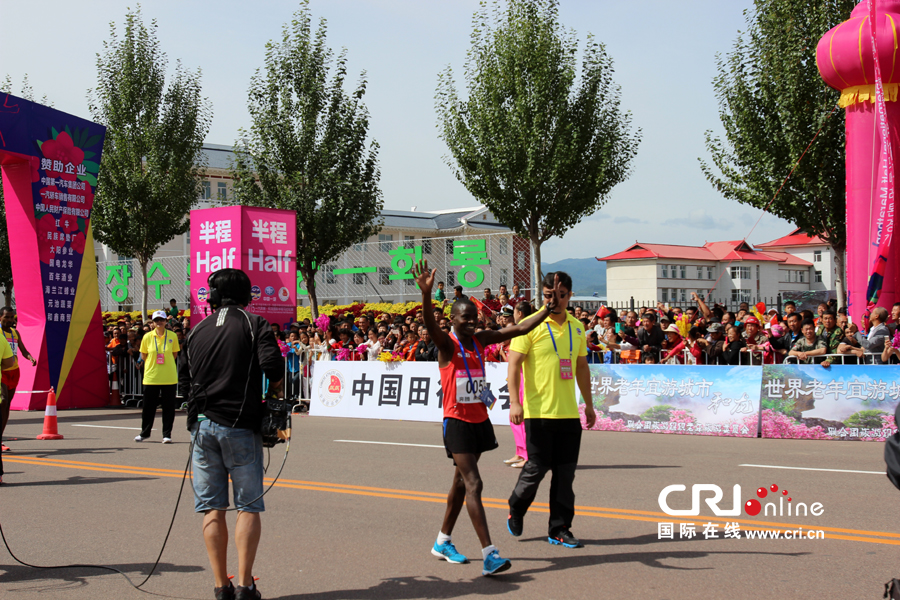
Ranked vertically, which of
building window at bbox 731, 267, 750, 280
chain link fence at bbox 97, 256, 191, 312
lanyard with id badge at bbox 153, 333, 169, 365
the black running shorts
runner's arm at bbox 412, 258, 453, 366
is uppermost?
building window at bbox 731, 267, 750, 280

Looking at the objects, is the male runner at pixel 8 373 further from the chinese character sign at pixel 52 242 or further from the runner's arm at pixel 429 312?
the chinese character sign at pixel 52 242

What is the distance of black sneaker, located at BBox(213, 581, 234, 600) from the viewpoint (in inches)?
189

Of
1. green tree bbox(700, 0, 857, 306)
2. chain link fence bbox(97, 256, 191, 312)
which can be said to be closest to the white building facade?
chain link fence bbox(97, 256, 191, 312)

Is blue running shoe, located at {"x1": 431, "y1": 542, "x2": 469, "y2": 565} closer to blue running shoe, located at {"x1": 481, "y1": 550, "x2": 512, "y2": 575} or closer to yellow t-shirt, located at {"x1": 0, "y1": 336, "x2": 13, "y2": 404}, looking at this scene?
blue running shoe, located at {"x1": 481, "y1": 550, "x2": 512, "y2": 575}

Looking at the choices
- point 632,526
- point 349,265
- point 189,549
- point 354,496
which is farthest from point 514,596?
point 349,265

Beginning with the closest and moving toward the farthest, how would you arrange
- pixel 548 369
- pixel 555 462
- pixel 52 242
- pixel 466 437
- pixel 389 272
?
1. pixel 466 437
2. pixel 555 462
3. pixel 548 369
4. pixel 52 242
5. pixel 389 272

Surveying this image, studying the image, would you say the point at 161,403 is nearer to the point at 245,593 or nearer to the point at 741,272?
the point at 245,593

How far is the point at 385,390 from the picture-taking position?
17.1 m

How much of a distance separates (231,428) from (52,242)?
1659 centimetres

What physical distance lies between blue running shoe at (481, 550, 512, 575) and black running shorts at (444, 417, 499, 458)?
0.69 meters

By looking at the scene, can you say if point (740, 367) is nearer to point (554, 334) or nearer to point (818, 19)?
point (554, 334)

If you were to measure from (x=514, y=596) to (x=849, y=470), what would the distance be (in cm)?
611

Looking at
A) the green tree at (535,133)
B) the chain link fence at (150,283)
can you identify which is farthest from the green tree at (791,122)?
the chain link fence at (150,283)

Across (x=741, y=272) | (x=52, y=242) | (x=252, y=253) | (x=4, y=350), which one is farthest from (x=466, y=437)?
(x=741, y=272)
